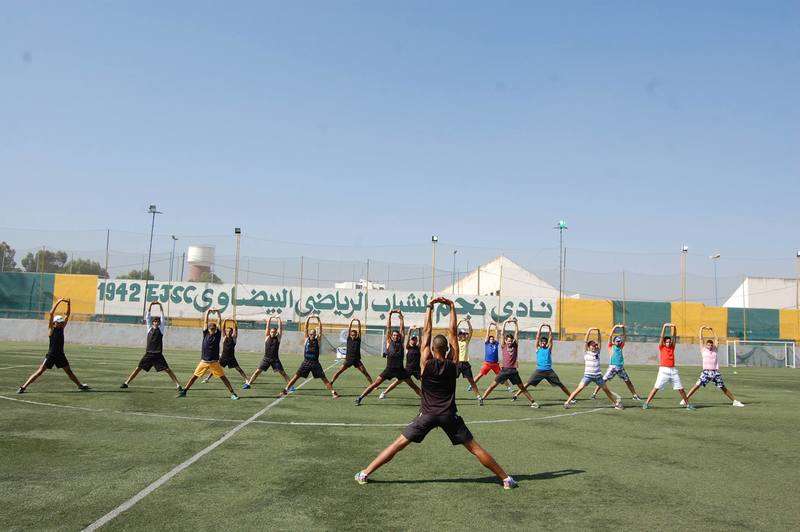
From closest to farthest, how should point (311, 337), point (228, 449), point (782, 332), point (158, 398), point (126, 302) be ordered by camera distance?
point (228, 449) → point (158, 398) → point (311, 337) → point (126, 302) → point (782, 332)

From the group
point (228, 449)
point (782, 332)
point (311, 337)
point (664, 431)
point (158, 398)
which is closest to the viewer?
point (228, 449)

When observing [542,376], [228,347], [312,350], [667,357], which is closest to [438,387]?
[542,376]

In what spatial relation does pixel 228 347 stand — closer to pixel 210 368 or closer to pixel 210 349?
pixel 210 349

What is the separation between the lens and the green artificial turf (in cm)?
666

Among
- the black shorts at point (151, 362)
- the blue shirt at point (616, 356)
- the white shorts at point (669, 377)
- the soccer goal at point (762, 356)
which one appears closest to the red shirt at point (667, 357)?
the white shorts at point (669, 377)

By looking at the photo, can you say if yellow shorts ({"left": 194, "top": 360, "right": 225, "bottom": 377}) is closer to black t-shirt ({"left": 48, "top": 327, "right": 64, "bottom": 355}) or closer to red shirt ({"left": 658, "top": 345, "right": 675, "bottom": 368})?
black t-shirt ({"left": 48, "top": 327, "right": 64, "bottom": 355})

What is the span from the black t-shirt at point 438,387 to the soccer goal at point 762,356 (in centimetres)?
4506

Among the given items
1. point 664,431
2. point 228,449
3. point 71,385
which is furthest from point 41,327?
point 664,431

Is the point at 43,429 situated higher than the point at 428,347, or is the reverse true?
the point at 428,347

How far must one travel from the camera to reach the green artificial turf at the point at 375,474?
21.9 feet

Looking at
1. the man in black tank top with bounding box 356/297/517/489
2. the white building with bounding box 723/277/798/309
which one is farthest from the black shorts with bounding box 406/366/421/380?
the white building with bounding box 723/277/798/309

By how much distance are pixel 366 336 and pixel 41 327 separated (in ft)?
75.2

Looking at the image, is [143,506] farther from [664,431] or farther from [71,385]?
[71,385]

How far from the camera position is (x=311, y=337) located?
57.9 feet
